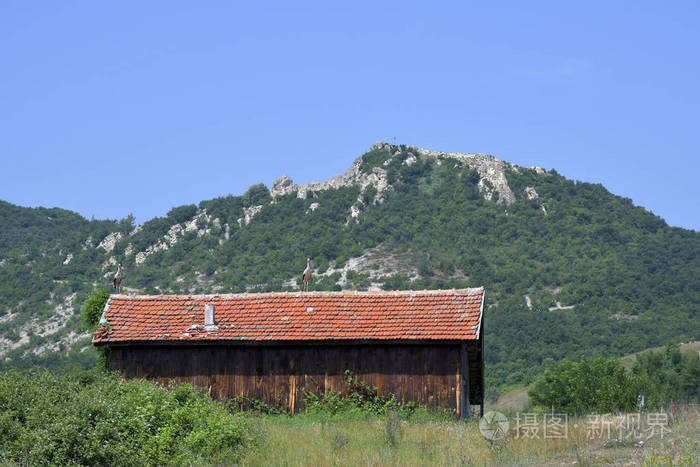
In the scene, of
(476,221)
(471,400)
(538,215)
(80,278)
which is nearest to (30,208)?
(80,278)

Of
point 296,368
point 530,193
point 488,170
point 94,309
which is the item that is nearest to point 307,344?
point 296,368

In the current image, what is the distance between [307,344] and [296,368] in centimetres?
83

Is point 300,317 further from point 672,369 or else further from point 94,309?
point 672,369

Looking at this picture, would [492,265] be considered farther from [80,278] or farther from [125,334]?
[125,334]

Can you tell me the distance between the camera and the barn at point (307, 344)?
2642 centimetres

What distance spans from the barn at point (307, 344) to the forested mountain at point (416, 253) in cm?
6479

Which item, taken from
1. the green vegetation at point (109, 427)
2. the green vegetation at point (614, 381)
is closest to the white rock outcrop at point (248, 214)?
the green vegetation at point (614, 381)

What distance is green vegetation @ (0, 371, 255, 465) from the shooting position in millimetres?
18578

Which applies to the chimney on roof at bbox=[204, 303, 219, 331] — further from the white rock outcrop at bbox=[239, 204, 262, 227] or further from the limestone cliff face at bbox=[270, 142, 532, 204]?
the limestone cliff face at bbox=[270, 142, 532, 204]

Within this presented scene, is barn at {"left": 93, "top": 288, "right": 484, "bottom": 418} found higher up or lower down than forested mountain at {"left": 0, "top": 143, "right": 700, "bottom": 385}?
lower down

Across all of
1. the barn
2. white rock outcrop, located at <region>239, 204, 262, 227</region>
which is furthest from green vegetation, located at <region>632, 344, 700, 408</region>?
white rock outcrop, located at <region>239, 204, 262, 227</region>

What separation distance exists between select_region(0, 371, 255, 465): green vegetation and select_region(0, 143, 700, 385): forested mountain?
7228cm

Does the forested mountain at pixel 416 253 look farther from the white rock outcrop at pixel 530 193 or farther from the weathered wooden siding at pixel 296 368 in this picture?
the weathered wooden siding at pixel 296 368

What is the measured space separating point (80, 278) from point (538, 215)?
70.3 metres
